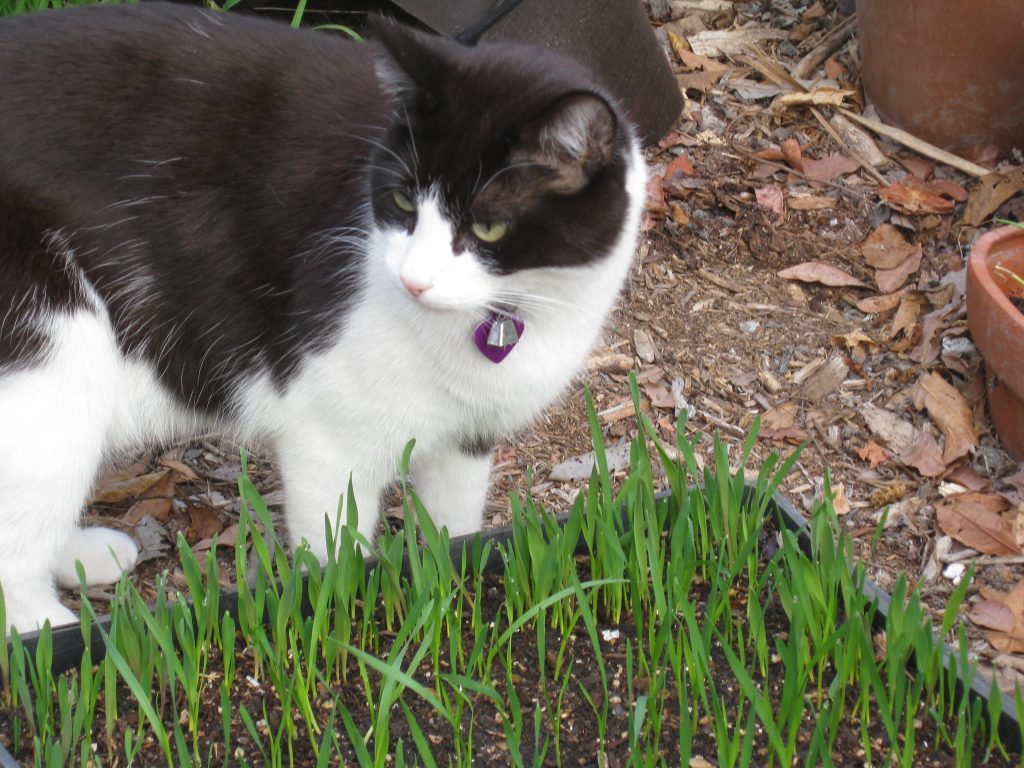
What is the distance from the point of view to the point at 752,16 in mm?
4516

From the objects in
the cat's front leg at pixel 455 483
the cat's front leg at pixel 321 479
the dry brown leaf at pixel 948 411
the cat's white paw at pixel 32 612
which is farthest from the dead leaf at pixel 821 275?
the cat's white paw at pixel 32 612

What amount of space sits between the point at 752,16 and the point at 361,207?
9.14 ft

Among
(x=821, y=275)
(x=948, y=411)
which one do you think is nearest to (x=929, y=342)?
(x=948, y=411)

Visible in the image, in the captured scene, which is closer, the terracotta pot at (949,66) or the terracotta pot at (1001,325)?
the terracotta pot at (1001,325)

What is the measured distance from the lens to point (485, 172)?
1.86m

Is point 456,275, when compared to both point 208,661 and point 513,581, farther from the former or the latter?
point 208,661

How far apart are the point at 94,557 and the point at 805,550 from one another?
4.68 ft

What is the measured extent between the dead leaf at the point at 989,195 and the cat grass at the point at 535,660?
6.01ft

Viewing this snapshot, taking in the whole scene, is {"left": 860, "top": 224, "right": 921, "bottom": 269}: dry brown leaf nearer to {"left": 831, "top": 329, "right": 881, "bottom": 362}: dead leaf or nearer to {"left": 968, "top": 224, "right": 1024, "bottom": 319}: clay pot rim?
{"left": 831, "top": 329, "right": 881, "bottom": 362}: dead leaf

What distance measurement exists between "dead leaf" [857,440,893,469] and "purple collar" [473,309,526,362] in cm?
117

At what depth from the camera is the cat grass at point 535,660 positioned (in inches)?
69.9

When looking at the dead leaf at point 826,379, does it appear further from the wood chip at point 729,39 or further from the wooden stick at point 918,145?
the wood chip at point 729,39

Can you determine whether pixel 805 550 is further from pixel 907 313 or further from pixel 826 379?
pixel 907 313

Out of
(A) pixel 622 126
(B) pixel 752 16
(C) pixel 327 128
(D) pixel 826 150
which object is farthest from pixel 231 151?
(B) pixel 752 16
